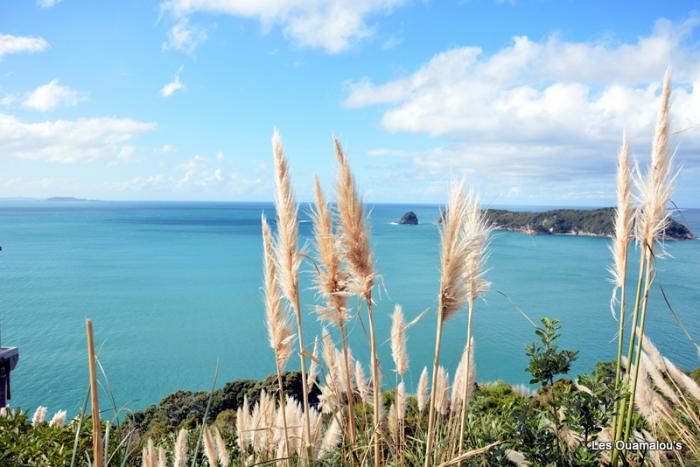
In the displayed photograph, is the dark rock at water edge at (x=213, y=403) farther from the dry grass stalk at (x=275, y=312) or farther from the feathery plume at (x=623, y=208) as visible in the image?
the feathery plume at (x=623, y=208)

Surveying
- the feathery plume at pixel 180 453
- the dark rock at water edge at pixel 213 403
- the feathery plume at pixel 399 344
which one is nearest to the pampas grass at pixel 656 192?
the feathery plume at pixel 399 344

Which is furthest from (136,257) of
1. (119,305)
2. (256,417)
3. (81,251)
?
(256,417)

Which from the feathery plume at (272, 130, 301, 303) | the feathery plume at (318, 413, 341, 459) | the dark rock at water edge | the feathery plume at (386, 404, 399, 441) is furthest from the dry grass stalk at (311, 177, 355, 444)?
the dark rock at water edge

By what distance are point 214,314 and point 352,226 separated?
34.4m

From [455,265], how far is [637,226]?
3.84ft

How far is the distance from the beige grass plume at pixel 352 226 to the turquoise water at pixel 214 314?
1.81 ft

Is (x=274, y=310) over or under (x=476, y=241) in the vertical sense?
under

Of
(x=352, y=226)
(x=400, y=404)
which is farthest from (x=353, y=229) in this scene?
(x=400, y=404)

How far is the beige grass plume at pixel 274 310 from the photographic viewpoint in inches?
82.6

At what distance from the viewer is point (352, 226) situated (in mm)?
1548

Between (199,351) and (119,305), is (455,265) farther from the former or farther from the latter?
(119,305)

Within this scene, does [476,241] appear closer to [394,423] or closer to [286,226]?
[286,226]

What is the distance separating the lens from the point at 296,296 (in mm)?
1941

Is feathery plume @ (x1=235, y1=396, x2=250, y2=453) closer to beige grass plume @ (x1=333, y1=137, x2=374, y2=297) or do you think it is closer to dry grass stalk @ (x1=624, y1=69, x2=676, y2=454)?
beige grass plume @ (x1=333, y1=137, x2=374, y2=297)
